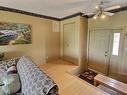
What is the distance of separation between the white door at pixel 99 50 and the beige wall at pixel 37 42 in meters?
1.81

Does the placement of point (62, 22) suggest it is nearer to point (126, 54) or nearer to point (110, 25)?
point (110, 25)

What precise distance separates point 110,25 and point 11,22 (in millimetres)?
3571

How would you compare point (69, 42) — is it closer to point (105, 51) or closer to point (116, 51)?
point (105, 51)

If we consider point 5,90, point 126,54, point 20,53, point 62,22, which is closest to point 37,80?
point 5,90

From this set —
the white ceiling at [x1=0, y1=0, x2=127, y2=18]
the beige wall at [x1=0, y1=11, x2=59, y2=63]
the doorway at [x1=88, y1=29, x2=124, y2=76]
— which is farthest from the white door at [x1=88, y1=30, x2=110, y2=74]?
the beige wall at [x1=0, y1=11, x2=59, y2=63]

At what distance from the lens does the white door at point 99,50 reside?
148 inches

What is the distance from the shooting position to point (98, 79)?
109 inches

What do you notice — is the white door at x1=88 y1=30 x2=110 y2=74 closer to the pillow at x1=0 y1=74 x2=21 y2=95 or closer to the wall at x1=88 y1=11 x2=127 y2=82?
the wall at x1=88 y1=11 x2=127 y2=82

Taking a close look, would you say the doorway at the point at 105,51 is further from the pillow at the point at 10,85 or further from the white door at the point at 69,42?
the pillow at the point at 10,85

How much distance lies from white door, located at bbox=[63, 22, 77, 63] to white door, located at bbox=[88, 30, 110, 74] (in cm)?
75

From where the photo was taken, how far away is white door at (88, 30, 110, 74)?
12.4 feet

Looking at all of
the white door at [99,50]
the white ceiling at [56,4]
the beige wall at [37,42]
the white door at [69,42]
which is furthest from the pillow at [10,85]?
the white door at [99,50]

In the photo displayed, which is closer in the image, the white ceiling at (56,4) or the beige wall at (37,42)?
the white ceiling at (56,4)

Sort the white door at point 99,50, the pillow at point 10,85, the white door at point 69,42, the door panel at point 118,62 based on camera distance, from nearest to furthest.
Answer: the pillow at point 10,85 < the door panel at point 118,62 < the white door at point 99,50 < the white door at point 69,42
